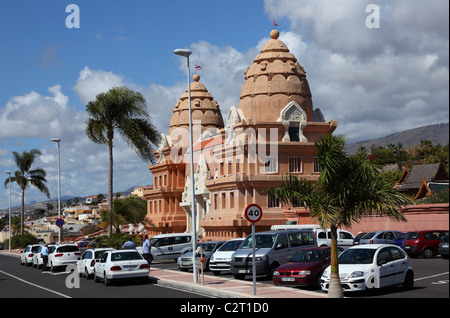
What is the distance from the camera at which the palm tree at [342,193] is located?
17.8m

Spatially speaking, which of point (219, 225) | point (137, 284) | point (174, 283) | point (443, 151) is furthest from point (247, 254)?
point (443, 151)

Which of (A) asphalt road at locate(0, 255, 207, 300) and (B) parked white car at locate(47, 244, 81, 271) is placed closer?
(A) asphalt road at locate(0, 255, 207, 300)

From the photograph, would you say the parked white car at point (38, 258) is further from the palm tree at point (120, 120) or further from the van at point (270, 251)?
the van at point (270, 251)

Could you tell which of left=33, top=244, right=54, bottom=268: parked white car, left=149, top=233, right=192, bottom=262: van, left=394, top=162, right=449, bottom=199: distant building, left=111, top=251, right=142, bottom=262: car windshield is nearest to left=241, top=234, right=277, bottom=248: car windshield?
left=111, top=251, right=142, bottom=262: car windshield

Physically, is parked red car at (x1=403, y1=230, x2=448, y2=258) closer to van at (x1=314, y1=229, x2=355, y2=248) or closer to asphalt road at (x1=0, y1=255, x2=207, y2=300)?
van at (x1=314, y1=229, x2=355, y2=248)

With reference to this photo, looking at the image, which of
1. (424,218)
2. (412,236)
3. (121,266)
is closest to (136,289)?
(121,266)

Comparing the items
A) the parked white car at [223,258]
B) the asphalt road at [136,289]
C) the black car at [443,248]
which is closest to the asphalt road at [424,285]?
the asphalt road at [136,289]

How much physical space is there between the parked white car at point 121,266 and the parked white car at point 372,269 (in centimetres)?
856

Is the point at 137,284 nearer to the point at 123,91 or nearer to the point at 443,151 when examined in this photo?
the point at 123,91

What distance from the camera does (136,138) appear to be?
42156mm

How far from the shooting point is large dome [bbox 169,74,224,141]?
7394cm

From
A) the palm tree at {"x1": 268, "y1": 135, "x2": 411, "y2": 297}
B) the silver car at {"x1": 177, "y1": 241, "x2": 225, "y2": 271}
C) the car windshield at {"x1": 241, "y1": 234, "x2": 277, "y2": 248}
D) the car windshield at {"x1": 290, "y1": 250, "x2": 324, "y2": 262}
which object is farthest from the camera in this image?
the silver car at {"x1": 177, "y1": 241, "x2": 225, "y2": 271}

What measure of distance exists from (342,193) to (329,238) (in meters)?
16.7

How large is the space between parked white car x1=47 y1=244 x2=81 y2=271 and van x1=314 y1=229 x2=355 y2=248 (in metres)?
13.3
